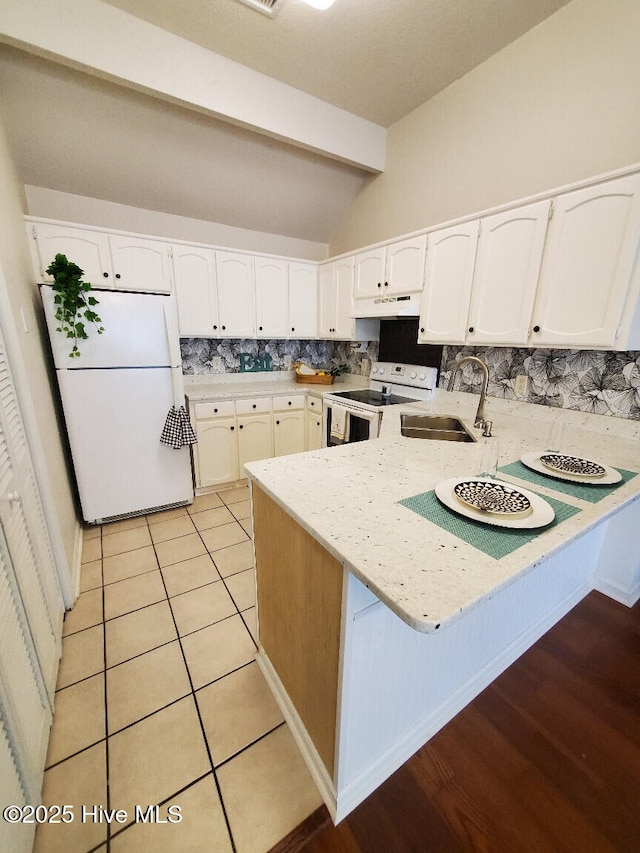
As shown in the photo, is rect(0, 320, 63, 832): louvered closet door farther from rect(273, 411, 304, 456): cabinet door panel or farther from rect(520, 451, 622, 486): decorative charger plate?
rect(273, 411, 304, 456): cabinet door panel

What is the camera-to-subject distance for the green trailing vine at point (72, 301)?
1.95 meters

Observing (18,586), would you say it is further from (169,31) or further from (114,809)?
(169,31)

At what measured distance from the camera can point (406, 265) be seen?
7.75 ft

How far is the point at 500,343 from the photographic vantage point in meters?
1.87

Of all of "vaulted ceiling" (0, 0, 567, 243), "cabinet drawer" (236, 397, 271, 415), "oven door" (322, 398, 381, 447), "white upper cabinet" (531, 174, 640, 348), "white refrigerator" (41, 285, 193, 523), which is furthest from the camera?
"cabinet drawer" (236, 397, 271, 415)

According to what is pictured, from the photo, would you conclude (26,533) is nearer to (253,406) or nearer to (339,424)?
(253,406)

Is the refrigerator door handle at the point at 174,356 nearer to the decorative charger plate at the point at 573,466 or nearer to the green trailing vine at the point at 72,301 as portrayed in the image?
the green trailing vine at the point at 72,301

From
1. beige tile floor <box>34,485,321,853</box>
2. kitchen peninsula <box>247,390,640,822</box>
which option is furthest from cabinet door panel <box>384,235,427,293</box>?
beige tile floor <box>34,485,321,853</box>

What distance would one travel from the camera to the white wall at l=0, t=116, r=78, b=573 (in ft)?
4.79

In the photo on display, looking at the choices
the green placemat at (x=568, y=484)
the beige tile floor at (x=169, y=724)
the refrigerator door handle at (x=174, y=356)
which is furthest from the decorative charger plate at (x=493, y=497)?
the refrigerator door handle at (x=174, y=356)

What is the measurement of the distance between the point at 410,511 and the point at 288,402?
7.71 ft

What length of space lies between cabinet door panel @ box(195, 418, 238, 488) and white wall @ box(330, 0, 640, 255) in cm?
226

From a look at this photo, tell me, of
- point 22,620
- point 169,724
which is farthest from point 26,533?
point 169,724

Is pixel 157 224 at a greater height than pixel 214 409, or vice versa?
pixel 157 224
